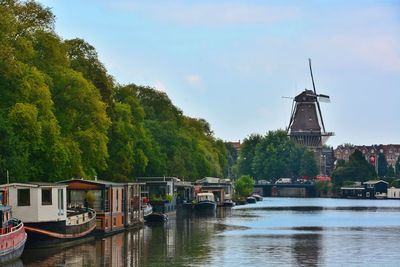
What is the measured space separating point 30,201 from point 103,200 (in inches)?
605

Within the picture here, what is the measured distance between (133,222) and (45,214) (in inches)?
1018

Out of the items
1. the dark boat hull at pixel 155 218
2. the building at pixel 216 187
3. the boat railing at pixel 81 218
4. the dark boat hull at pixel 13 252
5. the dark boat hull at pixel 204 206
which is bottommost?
the dark boat hull at pixel 13 252

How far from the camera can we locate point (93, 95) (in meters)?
89.4

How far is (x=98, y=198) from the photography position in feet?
258

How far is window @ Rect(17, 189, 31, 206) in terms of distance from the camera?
63531 millimetres

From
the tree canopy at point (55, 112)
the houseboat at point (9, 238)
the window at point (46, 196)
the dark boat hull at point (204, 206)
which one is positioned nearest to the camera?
the houseboat at point (9, 238)

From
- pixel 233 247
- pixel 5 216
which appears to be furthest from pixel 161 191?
pixel 5 216

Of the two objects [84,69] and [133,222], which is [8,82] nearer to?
[133,222]

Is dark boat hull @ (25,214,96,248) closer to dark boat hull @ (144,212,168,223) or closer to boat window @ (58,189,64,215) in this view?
boat window @ (58,189,64,215)

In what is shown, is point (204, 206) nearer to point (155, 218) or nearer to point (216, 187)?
point (216, 187)

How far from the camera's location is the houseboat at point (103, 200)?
76688mm

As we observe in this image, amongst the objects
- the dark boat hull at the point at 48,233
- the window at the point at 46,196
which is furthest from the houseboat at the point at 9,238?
the window at the point at 46,196

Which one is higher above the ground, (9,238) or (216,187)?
(216,187)

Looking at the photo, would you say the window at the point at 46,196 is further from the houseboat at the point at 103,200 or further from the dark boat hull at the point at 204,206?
the dark boat hull at the point at 204,206
